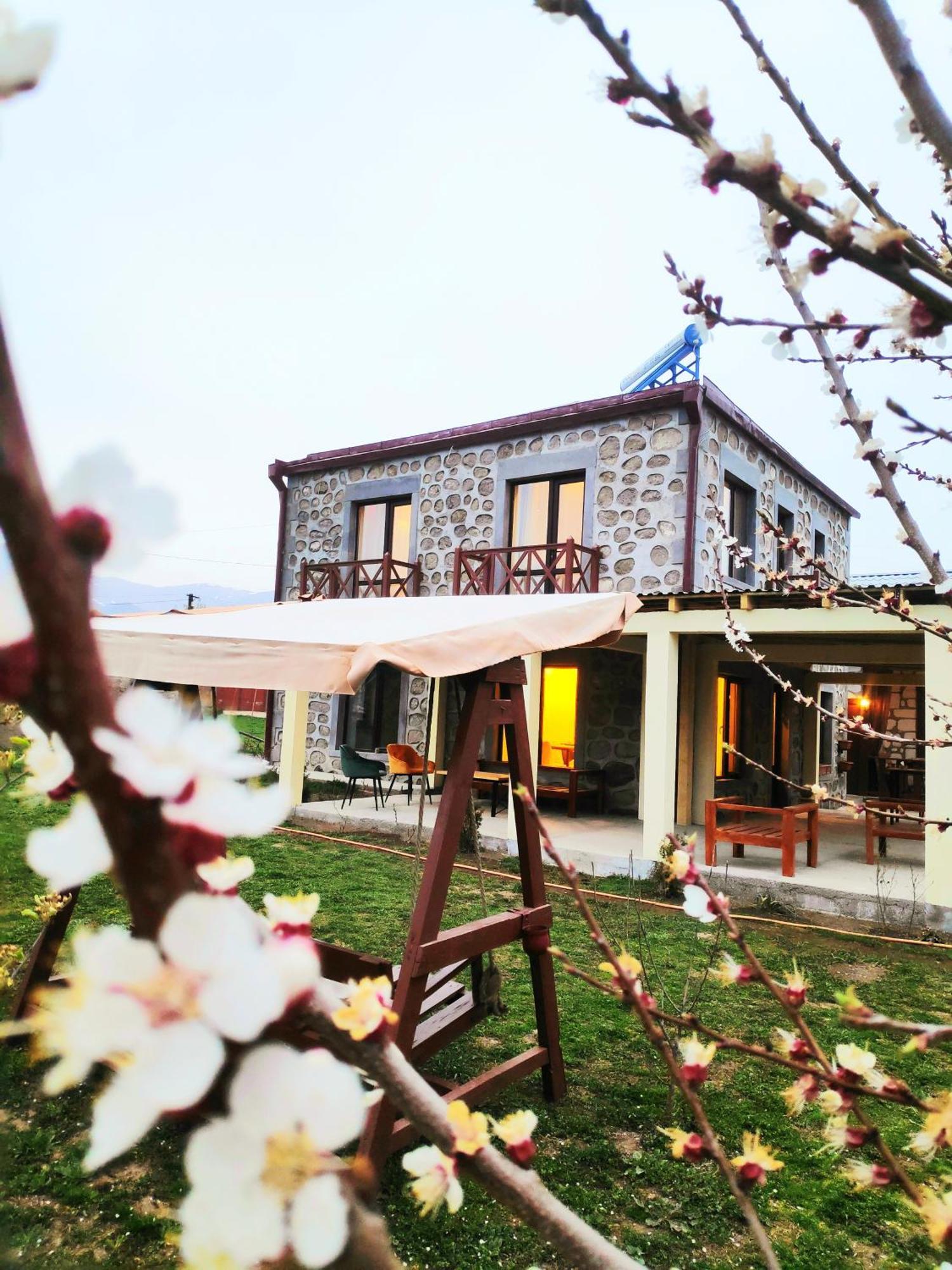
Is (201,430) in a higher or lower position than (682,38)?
lower

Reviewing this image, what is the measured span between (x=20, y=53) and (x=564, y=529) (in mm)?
10844

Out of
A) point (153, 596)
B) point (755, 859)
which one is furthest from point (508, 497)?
point (153, 596)

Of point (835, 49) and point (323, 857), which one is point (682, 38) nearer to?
point (835, 49)

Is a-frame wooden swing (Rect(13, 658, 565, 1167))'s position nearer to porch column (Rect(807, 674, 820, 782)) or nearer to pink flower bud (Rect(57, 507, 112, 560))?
pink flower bud (Rect(57, 507, 112, 560))

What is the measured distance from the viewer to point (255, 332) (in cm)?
45

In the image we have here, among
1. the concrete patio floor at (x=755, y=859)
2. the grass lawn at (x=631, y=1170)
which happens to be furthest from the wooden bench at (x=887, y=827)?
the grass lawn at (x=631, y=1170)

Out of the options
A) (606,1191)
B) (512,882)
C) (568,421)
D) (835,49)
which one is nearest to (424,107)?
(835,49)

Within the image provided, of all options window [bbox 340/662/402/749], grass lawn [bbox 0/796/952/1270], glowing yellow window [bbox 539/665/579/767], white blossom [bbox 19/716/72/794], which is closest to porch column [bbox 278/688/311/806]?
window [bbox 340/662/402/749]

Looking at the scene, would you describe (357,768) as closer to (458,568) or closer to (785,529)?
(458,568)

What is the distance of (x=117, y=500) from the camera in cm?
22

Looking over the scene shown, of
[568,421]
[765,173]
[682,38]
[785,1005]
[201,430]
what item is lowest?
[785,1005]

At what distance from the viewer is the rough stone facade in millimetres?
9867

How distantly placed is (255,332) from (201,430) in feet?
0.39

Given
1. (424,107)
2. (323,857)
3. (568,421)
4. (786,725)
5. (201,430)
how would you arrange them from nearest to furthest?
(201,430)
(424,107)
(323,857)
(568,421)
(786,725)
